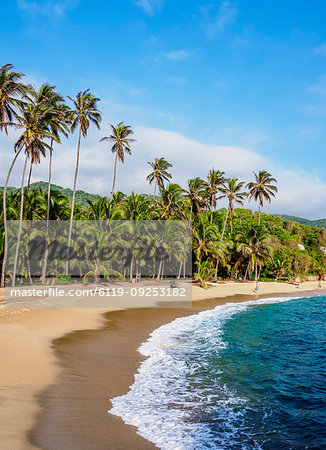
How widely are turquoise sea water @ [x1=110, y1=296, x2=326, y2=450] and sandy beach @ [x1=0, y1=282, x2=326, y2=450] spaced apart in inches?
27.8

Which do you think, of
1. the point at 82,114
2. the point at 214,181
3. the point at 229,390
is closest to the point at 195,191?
the point at 214,181

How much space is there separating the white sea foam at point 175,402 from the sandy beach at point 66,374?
17.9 inches

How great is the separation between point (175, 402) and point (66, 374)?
4187 mm

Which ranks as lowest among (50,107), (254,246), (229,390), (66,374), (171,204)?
(229,390)

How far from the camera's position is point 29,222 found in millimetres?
35188

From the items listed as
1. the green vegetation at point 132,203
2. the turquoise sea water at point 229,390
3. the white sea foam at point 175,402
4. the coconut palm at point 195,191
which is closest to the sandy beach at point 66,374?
the white sea foam at point 175,402

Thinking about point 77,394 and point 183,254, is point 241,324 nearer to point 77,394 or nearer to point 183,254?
point 77,394

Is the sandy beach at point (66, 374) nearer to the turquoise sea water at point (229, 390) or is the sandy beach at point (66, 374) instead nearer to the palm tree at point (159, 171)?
the turquoise sea water at point (229, 390)

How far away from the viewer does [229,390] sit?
34.3ft

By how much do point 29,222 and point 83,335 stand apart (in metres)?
23.8

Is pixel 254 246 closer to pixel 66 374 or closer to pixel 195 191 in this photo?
pixel 195 191

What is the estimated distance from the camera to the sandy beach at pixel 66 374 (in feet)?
22.6

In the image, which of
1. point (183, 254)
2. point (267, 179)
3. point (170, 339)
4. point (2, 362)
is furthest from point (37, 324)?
point (267, 179)

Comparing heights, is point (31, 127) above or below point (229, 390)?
above
